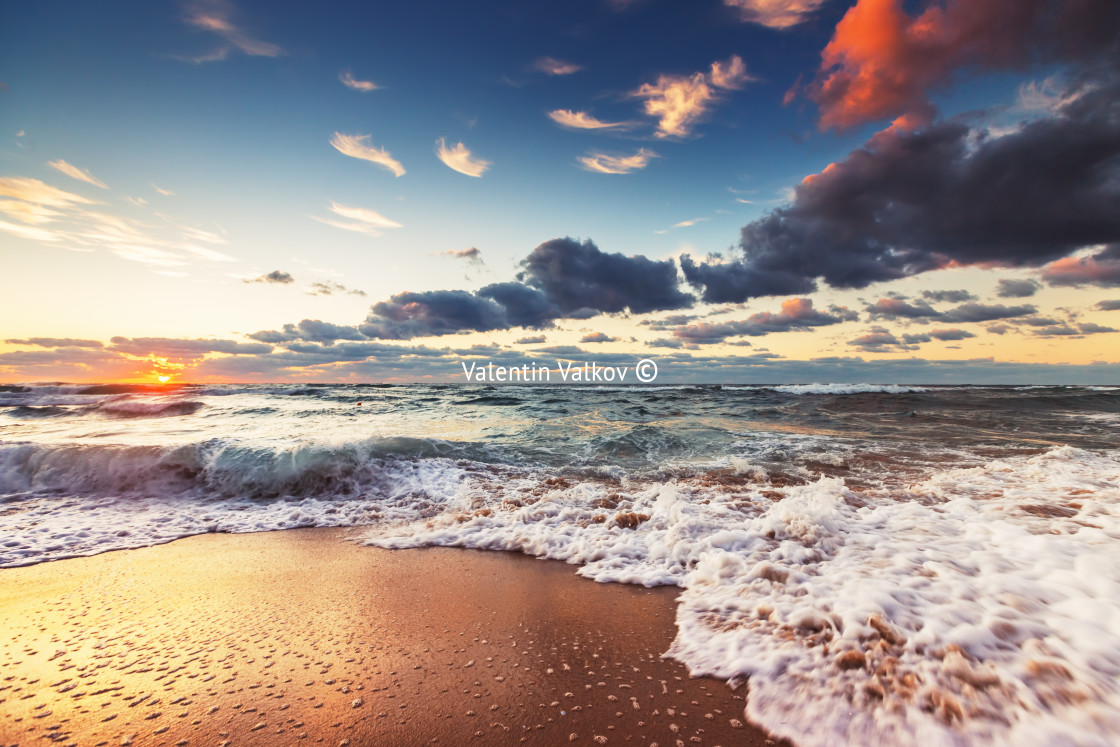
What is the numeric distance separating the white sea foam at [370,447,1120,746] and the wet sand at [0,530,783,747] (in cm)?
37

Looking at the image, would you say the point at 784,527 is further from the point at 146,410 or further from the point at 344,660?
the point at 146,410

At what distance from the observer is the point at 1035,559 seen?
3.37 metres

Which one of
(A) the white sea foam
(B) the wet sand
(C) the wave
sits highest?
(A) the white sea foam

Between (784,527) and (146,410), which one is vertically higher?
(784,527)

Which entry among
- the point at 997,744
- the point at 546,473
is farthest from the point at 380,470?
the point at 997,744

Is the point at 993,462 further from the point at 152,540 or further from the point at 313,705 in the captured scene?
the point at 152,540

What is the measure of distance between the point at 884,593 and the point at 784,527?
1.41m

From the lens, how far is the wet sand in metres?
2.19

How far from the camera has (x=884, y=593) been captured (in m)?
3.01

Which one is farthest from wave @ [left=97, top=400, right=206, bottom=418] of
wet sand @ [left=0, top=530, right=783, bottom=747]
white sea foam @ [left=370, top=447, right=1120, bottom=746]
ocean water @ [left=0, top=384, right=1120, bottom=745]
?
white sea foam @ [left=370, top=447, right=1120, bottom=746]

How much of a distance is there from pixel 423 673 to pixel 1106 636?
12.8 ft

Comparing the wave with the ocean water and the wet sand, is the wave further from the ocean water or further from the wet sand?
the wet sand

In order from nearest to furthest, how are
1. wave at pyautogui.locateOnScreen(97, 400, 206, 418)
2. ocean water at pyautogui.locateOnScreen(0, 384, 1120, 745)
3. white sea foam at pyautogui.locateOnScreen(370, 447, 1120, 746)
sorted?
white sea foam at pyautogui.locateOnScreen(370, 447, 1120, 746) < ocean water at pyautogui.locateOnScreen(0, 384, 1120, 745) < wave at pyautogui.locateOnScreen(97, 400, 206, 418)

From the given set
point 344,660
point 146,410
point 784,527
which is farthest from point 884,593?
point 146,410
